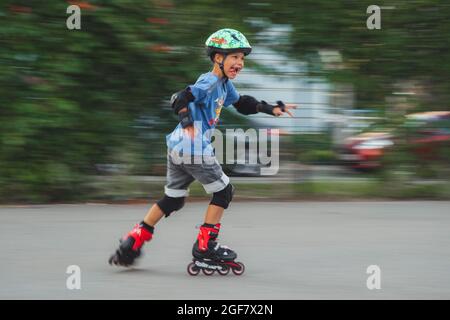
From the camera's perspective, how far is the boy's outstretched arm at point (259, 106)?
6.70 meters

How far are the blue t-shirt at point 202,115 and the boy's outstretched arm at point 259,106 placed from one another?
468 millimetres

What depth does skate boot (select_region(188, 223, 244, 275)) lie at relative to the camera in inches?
253

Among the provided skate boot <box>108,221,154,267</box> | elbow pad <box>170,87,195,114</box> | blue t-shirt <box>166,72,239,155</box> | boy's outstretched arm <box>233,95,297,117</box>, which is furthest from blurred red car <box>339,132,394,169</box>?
elbow pad <box>170,87,195,114</box>

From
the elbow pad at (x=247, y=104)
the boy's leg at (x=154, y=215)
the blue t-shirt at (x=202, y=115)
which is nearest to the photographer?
the blue t-shirt at (x=202, y=115)

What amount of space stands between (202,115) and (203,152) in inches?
10.6

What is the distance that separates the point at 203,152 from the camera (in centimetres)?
630

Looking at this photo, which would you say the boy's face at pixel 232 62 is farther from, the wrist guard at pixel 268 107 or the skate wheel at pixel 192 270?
the skate wheel at pixel 192 270

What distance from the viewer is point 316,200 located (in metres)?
10.5

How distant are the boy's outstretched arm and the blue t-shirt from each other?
468mm

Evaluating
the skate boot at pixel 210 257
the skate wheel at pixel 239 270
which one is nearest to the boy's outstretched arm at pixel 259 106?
the skate boot at pixel 210 257

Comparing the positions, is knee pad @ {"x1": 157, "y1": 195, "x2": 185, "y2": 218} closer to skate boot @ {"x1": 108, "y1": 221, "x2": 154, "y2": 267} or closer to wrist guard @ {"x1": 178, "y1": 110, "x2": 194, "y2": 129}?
skate boot @ {"x1": 108, "y1": 221, "x2": 154, "y2": 267}

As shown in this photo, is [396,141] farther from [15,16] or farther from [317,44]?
[15,16]

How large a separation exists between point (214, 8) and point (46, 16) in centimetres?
184
